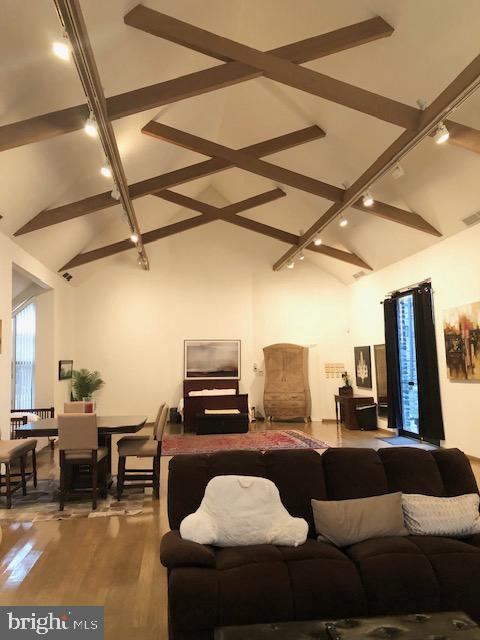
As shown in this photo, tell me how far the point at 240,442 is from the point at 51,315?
4463mm

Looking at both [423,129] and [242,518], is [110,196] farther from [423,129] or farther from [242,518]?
[242,518]

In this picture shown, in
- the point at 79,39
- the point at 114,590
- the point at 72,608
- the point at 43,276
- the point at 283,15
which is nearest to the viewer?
the point at 72,608

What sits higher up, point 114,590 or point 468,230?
point 468,230

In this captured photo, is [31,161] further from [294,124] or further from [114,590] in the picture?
[114,590]

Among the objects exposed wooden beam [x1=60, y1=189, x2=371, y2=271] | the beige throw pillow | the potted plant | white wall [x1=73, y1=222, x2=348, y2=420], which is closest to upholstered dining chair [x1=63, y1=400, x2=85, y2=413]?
exposed wooden beam [x1=60, y1=189, x2=371, y2=271]

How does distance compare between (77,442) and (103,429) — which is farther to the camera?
(103,429)

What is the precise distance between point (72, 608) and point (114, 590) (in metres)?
0.38

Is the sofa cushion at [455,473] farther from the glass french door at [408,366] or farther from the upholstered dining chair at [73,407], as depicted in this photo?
the glass french door at [408,366]

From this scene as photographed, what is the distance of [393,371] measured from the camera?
339 inches

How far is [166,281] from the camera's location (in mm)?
11117

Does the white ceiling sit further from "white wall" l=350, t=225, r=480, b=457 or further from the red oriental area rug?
the red oriental area rug

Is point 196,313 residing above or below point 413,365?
above

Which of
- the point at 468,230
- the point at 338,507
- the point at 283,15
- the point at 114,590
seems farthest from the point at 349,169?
the point at 114,590
